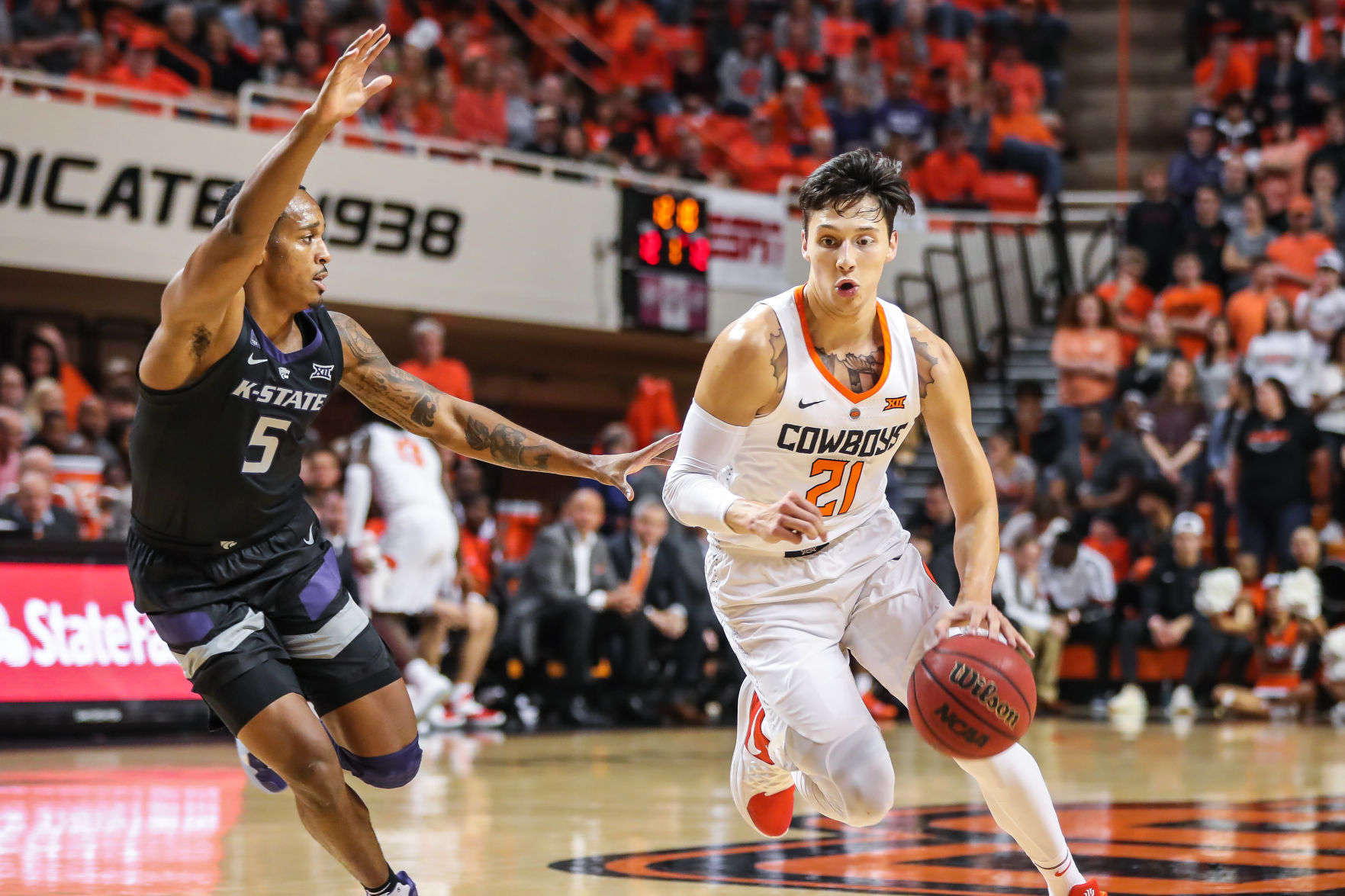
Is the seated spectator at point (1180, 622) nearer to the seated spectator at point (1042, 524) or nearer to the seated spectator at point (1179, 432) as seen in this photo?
the seated spectator at point (1042, 524)

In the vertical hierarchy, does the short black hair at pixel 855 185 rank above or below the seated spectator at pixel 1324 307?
below

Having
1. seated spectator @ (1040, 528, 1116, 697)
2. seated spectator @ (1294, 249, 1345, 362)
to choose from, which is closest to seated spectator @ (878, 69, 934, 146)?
seated spectator @ (1294, 249, 1345, 362)

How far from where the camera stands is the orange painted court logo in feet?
16.8

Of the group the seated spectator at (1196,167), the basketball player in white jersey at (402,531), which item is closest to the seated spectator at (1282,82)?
the seated spectator at (1196,167)

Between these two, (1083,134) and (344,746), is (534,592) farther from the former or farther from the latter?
(1083,134)

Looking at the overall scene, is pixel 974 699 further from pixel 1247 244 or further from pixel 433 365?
pixel 1247 244

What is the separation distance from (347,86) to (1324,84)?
52.0 feet

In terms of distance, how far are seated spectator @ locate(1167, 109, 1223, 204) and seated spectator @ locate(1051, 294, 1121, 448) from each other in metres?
2.69

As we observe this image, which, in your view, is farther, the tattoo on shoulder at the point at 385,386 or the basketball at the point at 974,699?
the tattoo on shoulder at the point at 385,386

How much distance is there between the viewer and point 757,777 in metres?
4.85

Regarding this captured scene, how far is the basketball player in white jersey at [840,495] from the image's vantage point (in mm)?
4270

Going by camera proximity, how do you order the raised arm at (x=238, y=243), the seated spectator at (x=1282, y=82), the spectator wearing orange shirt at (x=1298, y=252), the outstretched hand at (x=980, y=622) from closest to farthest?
the raised arm at (x=238, y=243)
the outstretched hand at (x=980, y=622)
the spectator wearing orange shirt at (x=1298, y=252)
the seated spectator at (x=1282, y=82)

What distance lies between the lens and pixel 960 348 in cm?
1853

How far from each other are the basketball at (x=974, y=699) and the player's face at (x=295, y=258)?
6.11 feet
